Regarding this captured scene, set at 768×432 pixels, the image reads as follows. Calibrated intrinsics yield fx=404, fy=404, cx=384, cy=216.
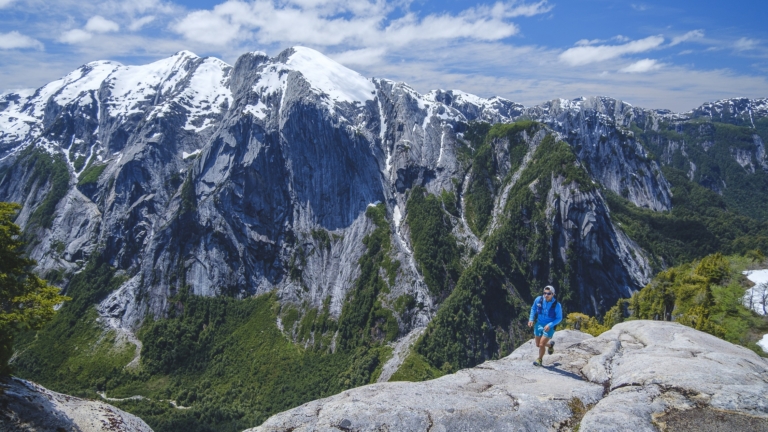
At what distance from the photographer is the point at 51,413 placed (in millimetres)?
21000

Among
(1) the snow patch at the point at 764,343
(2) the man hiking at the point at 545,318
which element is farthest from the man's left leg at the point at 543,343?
(1) the snow patch at the point at 764,343

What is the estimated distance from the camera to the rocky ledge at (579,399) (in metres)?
15.6

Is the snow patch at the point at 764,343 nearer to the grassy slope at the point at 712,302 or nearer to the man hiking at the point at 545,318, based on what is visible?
the grassy slope at the point at 712,302

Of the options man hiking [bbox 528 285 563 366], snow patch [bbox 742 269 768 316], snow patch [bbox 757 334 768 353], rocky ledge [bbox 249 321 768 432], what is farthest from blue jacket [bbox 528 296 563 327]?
snow patch [bbox 742 269 768 316]

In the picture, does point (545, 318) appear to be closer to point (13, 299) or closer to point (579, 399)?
point (579, 399)

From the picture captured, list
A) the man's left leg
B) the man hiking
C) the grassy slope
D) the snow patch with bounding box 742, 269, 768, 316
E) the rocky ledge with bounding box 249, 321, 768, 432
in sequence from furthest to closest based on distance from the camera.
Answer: the snow patch with bounding box 742, 269, 768, 316 → the grassy slope → the man hiking → the man's left leg → the rocky ledge with bounding box 249, 321, 768, 432

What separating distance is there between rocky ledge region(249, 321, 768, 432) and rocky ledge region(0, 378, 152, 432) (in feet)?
35.3

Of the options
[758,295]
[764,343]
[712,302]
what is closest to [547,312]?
[764,343]

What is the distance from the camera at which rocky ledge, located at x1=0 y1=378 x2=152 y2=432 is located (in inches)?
778

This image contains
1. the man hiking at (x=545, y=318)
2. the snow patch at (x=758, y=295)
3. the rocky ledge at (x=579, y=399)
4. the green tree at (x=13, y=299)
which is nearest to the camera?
the rocky ledge at (x=579, y=399)

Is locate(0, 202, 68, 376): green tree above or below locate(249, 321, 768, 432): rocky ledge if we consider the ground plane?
above

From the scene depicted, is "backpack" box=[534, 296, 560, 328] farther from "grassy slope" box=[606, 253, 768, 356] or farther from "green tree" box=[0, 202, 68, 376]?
"green tree" box=[0, 202, 68, 376]

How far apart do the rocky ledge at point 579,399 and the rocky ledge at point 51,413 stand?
10.8 meters

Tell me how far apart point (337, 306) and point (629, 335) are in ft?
524
